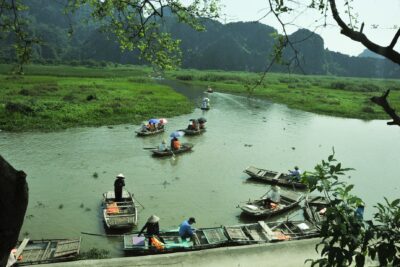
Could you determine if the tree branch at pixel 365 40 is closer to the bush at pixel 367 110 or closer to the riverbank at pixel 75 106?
the riverbank at pixel 75 106

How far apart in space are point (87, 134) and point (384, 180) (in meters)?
19.6

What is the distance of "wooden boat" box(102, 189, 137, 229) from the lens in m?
13.1

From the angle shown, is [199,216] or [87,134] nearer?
[199,216]

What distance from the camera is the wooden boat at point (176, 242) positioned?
37.6 ft

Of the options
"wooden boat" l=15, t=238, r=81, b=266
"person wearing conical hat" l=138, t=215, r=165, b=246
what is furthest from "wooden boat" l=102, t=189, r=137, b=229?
"wooden boat" l=15, t=238, r=81, b=266

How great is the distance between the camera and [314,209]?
15.7m

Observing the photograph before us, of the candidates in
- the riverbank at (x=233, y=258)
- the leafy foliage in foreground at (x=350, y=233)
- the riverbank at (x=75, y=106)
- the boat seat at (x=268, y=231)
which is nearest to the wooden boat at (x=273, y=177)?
the boat seat at (x=268, y=231)

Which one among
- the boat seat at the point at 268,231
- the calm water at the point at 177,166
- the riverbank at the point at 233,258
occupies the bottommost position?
the calm water at the point at 177,166

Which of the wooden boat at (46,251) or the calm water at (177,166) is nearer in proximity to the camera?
the wooden boat at (46,251)

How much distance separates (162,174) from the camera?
66.4ft

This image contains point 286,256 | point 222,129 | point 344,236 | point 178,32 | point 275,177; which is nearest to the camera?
point 344,236

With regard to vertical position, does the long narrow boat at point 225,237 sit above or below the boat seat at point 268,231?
below

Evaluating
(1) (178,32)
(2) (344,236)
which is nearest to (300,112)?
(2) (344,236)

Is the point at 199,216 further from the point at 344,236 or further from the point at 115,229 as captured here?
the point at 344,236
